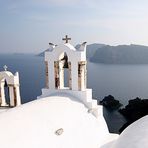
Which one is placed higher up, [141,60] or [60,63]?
[60,63]

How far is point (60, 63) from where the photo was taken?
481 inches

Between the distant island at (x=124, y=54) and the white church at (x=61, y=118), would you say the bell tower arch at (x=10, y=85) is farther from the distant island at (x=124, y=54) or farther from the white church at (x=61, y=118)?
the distant island at (x=124, y=54)

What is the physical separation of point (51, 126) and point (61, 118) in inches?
36.2

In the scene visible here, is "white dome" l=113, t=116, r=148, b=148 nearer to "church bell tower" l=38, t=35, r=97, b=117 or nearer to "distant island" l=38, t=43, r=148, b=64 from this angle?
"church bell tower" l=38, t=35, r=97, b=117

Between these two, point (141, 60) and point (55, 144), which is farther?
point (141, 60)

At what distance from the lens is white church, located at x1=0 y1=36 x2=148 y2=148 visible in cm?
670

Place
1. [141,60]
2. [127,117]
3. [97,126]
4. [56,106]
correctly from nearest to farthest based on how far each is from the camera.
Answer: [56,106] < [97,126] < [127,117] < [141,60]

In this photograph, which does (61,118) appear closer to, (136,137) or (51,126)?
(51,126)

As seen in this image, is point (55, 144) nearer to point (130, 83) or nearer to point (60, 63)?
point (60, 63)


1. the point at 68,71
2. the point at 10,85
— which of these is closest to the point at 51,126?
the point at 68,71

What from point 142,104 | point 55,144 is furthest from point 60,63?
point 142,104

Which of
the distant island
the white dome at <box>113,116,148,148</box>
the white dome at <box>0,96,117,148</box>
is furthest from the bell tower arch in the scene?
the distant island

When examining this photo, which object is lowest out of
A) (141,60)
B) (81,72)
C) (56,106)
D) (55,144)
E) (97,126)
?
(141,60)

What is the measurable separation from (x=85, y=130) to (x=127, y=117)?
45.8 meters
